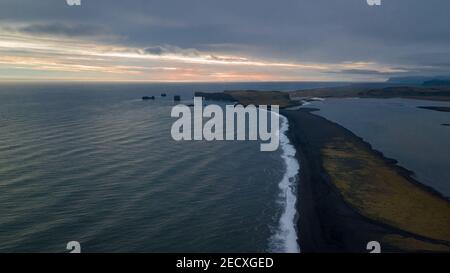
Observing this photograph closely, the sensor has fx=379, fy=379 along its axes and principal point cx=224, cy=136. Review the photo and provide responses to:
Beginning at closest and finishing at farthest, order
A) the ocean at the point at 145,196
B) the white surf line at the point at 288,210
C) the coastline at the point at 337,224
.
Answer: the coastline at the point at 337,224
the white surf line at the point at 288,210
the ocean at the point at 145,196

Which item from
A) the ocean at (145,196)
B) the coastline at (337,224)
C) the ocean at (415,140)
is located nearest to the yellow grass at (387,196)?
the coastline at (337,224)

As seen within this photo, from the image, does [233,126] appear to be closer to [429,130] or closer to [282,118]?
[282,118]

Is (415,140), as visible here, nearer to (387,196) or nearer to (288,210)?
(387,196)

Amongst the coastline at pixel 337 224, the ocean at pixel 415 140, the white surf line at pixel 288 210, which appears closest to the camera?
the coastline at pixel 337 224

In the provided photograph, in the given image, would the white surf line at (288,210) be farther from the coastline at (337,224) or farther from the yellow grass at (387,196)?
the yellow grass at (387,196)

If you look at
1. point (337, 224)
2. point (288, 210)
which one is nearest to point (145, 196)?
point (288, 210)

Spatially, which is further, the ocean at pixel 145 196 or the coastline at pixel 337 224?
the ocean at pixel 145 196
